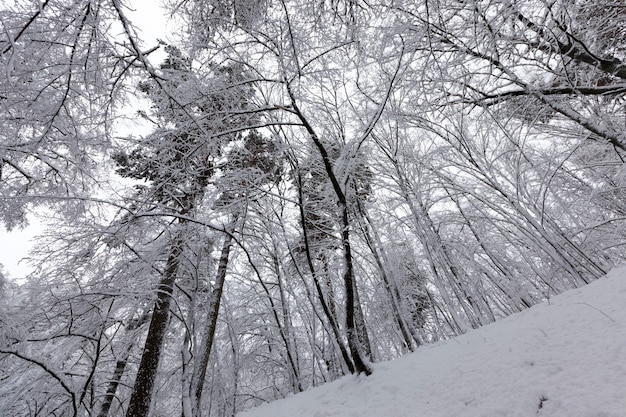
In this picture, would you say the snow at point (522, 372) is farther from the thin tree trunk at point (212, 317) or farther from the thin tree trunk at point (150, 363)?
the thin tree trunk at point (150, 363)

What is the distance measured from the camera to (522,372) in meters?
2.25

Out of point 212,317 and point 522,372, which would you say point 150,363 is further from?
point 522,372

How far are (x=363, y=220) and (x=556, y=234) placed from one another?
2.54m

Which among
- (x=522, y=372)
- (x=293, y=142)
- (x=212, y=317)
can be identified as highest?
(x=293, y=142)

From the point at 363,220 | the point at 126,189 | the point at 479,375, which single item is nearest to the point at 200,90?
the point at 126,189

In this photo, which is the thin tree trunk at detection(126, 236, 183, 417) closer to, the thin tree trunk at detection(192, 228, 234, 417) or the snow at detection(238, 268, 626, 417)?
the thin tree trunk at detection(192, 228, 234, 417)

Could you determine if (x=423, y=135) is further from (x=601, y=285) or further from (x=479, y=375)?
(x=479, y=375)

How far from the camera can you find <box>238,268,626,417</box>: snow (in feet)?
5.89

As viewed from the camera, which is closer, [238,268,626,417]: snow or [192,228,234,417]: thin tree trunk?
[238,268,626,417]: snow

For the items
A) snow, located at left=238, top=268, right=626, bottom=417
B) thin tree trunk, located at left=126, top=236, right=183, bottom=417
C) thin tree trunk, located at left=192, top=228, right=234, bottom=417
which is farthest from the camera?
thin tree trunk, located at left=192, top=228, right=234, bottom=417

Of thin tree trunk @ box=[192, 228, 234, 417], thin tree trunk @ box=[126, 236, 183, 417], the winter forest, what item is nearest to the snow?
the winter forest

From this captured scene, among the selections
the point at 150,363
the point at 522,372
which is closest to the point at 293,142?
the point at 522,372

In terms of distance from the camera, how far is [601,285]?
303cm

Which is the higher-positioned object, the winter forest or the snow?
the winter forest
